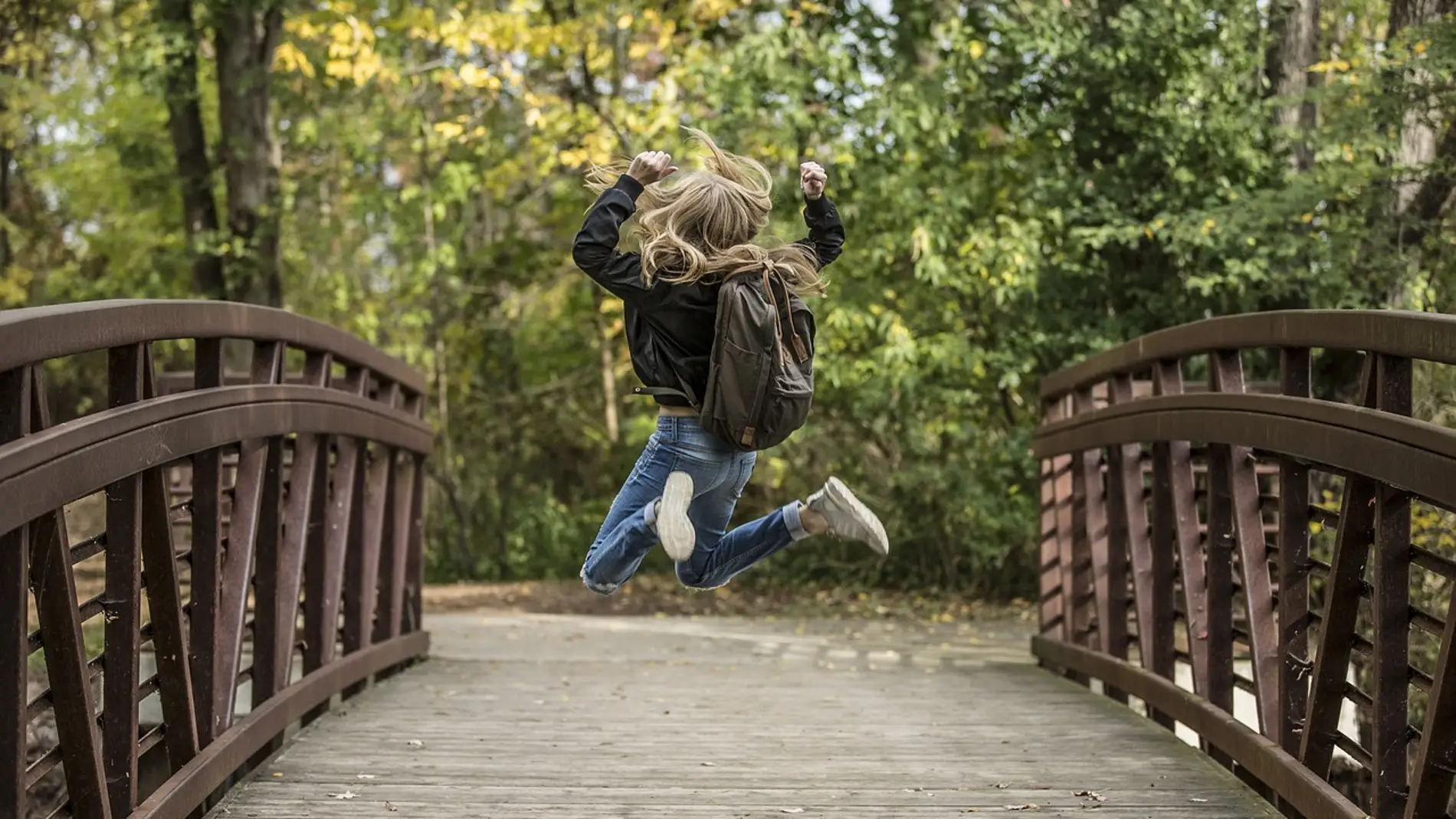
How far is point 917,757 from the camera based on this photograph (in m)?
5.56

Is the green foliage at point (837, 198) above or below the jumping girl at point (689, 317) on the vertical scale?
above

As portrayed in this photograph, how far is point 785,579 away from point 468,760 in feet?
29.6

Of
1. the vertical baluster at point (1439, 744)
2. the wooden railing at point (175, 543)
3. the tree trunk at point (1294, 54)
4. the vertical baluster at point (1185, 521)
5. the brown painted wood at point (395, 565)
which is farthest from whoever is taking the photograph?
the tree trunk at point (1294, 54)

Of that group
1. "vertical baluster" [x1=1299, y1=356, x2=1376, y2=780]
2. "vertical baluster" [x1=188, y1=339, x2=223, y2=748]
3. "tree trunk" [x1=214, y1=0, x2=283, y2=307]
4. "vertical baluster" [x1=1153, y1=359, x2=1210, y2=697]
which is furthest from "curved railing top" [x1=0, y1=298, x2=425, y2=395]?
"tree trunk" [x1=214, y1=0, x2=283, y2=307]

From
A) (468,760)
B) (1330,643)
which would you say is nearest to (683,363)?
(468,760)

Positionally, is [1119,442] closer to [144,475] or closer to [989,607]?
[144,475]

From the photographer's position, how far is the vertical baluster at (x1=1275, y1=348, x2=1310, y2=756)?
4715 mm

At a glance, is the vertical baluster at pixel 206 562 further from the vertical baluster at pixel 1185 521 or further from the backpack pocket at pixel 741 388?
the vertical baluster at pixel 1185 521

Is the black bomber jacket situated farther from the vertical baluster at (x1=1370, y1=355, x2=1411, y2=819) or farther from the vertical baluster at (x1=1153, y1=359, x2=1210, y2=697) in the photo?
the vertical baluster at (x1=1370, y1=355, x2=1411, y2=819)

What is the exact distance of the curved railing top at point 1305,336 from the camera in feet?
11.8

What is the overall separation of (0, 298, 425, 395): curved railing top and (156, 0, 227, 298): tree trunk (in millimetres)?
8483

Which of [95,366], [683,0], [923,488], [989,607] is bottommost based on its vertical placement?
[989,607]

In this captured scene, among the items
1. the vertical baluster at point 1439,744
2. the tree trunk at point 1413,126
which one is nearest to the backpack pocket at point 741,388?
the vertical baluster at point 1439,744

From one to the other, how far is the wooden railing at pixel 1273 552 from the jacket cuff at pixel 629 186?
1.86m
